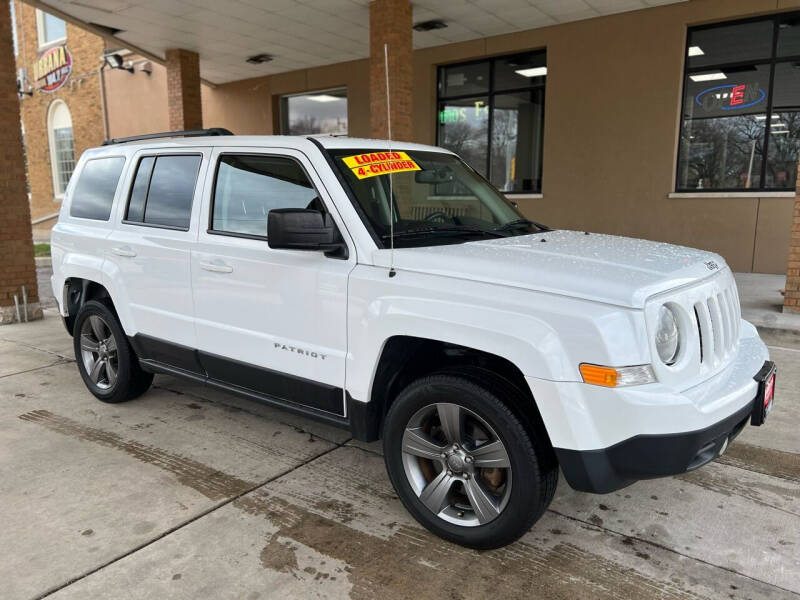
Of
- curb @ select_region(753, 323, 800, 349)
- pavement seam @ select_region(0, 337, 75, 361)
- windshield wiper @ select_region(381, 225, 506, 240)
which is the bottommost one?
pavement seam @ select_region(0, 337, 75, 361)

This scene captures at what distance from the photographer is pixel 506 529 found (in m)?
2.73

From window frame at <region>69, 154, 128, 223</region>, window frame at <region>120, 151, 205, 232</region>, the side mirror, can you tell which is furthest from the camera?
window frame at <region>69, 154, 128, 223</region>

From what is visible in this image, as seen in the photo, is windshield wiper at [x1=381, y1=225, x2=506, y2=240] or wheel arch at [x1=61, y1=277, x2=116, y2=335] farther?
wheel arch at [x1=61, y1=277, x2=116, y2=335]

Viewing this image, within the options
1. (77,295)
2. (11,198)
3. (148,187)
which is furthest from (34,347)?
(148,187)

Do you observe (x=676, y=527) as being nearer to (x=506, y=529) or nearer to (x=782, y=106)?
(x=506, y=529)

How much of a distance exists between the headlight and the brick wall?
2112cm

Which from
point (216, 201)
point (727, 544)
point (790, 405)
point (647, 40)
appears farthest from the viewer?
point (647, 40)

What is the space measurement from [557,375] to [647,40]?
1016 centimetres

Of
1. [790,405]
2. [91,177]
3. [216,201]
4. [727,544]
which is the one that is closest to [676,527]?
[727,544]

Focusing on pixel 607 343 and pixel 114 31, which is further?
pixel 114 31

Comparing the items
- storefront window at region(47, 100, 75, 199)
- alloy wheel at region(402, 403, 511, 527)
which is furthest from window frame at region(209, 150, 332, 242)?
storefront window at region(47, 100, 75, 199)

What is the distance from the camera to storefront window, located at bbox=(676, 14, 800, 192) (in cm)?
988

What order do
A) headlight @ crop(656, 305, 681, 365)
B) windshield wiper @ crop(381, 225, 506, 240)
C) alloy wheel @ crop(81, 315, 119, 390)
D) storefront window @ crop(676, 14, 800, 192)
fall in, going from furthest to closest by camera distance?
storefront window @ crop(676, 14, 800, 192) → alloy wheel @ crop(81, 315, 119, 390) → windshield wiper @ crop(381, 225, 506, 240) → headlight @ crop(656, 305, 681, 365)

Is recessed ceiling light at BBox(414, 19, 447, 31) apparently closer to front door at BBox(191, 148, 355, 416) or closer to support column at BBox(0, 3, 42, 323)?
support column at BBox(0, 3, 42, 323)
